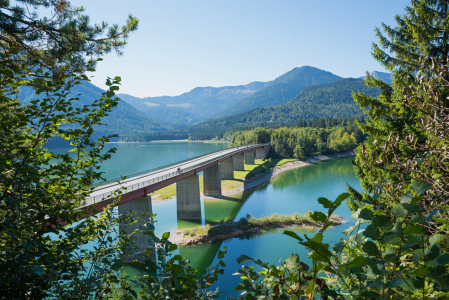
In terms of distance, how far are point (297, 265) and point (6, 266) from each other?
8.14ft

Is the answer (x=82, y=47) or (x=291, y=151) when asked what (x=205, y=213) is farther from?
(x=291, y=151)

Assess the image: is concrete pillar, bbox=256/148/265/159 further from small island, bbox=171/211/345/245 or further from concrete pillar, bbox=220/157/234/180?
small island, bbox=171/211/345/245

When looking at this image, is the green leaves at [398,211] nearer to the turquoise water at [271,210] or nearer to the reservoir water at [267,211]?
the turquoise water at [271,210]

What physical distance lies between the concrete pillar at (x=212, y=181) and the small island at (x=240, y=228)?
41.1ft

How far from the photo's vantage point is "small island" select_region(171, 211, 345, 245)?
2452cm

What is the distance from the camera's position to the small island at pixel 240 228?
2452 centimetres

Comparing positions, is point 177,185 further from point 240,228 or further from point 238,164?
point 238,164

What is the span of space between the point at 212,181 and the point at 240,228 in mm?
14814

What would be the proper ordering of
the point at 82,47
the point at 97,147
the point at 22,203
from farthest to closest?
1. the point at 82,47
2. the point at 97,147
3. the point at 22,203

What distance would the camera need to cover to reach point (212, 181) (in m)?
40.0

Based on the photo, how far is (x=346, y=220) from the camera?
89.0ft

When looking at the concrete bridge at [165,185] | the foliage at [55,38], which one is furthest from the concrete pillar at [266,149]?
the foliage at [55,38]

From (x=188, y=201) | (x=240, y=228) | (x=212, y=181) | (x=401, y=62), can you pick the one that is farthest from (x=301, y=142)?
(x=401, y=62)

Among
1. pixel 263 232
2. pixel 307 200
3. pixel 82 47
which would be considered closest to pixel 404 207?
pixel 82 47
